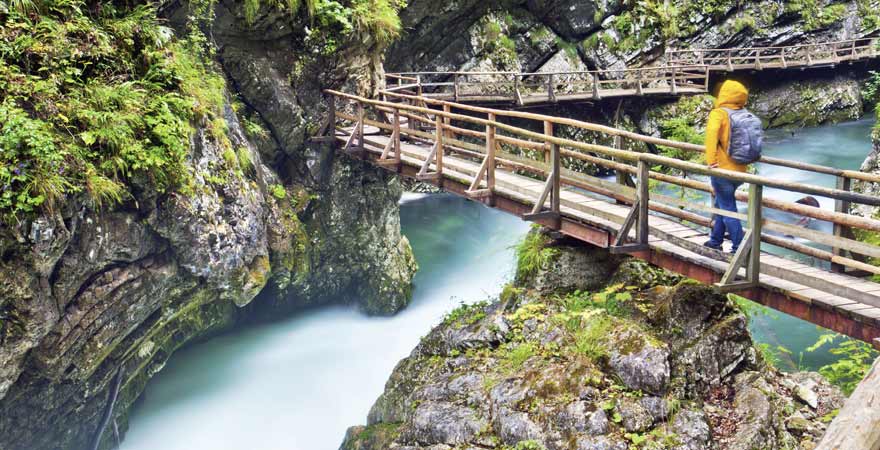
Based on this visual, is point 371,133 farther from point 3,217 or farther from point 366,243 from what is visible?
point 3,217

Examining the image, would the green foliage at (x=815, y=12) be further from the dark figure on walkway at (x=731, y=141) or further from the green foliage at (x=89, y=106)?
the green foliage at (x=89, y=106)

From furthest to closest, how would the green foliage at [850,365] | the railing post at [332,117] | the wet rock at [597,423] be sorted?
the railing post at [332,117], the green foliage at [850,365], the wet rock at [597,423]

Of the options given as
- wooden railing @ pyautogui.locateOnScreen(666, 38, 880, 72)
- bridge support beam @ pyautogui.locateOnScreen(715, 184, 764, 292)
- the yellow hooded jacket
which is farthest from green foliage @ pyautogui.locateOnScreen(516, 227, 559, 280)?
wooden railing @ pyautogui.locateOnScreen(666, 38, 880, 72)

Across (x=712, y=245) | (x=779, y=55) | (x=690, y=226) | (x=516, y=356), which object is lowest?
(x=516, y=356)

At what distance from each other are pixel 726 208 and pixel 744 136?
73 cm

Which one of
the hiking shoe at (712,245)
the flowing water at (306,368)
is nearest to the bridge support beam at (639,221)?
the hiking shoe at (712,245)

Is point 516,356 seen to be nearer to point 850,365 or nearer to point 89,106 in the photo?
point 850,365

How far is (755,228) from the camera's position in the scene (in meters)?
5.41

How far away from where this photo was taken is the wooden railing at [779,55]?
23594mm

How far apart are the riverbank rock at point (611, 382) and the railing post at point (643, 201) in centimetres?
99

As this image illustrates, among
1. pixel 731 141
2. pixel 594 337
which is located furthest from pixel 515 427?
pixel 731 141

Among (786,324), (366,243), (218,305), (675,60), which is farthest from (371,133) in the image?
(675,60)

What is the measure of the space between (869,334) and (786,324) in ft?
21.4

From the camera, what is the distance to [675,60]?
23922 millimetres
